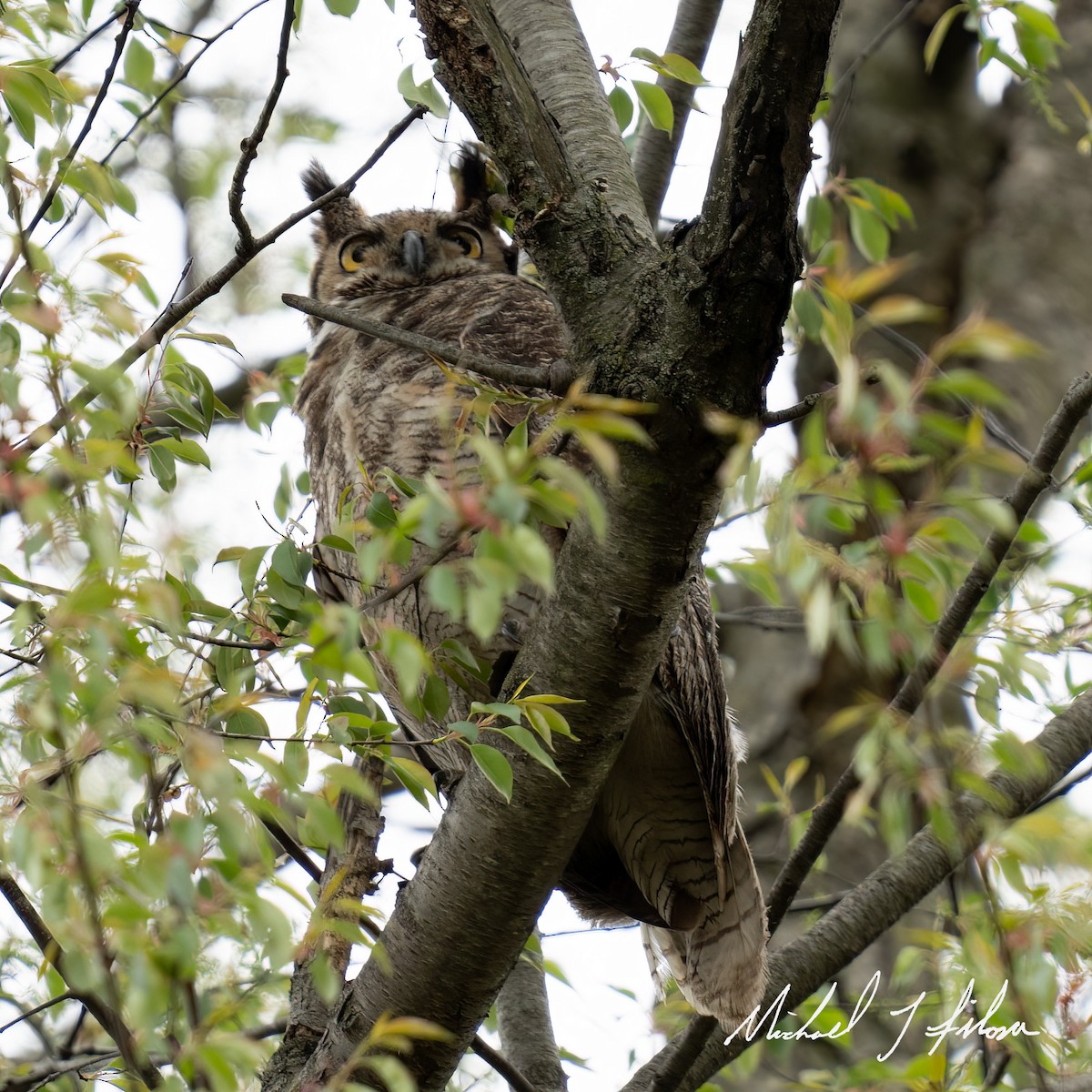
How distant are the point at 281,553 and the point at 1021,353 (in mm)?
805

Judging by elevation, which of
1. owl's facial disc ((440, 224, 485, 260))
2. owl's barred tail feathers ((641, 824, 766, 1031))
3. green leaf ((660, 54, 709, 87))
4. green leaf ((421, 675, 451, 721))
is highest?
owl's facial disc ((440, 224, 485, 260))

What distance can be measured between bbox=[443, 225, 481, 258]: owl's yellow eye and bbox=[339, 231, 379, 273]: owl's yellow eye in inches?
7.5

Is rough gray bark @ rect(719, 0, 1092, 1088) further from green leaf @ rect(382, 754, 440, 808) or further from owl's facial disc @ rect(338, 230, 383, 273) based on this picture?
green leaf @ rect(382, 754, 440, 808)

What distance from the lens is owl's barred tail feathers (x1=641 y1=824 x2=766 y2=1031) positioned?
1.98m

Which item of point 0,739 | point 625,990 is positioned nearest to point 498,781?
point 0,739

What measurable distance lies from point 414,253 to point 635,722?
139cm

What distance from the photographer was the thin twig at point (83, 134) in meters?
1.30

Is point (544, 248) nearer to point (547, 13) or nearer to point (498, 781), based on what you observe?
point (498, 781)

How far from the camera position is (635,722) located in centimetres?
199

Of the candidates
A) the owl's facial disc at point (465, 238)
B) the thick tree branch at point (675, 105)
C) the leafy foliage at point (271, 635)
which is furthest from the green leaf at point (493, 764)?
the owl's facial disc at point (465, 238)

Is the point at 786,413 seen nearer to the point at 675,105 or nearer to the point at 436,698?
the point at 436,698

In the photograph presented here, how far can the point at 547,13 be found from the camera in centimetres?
195

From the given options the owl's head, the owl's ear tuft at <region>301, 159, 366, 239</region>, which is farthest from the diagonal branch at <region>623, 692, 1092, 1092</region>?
the owl's ear tuft at <region>301, 159, 366, 239</region>

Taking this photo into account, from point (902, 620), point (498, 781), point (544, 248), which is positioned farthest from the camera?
point (544, 248)
